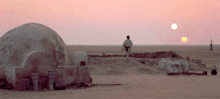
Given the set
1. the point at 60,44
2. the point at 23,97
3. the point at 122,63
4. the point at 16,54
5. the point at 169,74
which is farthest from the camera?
the point at 122,63

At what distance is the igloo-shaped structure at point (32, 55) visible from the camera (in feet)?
30.7

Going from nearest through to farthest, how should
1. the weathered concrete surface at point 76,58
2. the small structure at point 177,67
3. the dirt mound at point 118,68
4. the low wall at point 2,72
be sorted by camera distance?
1. the low wall at point 2,72
2. the weathered concrete surface at point 76,58
3. the small structure at point 177,67
4. the dirt mound at point 118,68

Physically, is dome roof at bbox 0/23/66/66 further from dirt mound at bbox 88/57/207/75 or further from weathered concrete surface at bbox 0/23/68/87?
dirt mound at bbox 88/57/207/75

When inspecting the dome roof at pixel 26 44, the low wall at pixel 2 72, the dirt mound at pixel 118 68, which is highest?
the dome roof at pixel 26 44

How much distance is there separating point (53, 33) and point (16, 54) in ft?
5.49

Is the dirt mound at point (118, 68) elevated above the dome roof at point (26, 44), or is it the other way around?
the dome roof at point (26, 44)

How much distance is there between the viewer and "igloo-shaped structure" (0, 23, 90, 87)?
9.34 m

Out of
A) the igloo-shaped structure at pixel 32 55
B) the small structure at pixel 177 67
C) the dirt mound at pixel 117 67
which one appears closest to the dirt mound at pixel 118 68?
the dirt mound at pixel 117 67

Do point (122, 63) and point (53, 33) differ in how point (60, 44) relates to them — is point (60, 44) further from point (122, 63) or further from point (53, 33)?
point (122, 63)

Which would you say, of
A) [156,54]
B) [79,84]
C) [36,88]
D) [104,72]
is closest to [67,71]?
[79,84]

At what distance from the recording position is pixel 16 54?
9711 mm

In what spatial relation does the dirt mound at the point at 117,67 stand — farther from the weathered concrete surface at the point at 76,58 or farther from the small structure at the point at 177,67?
the weathered concrete surface at the point at 76,58

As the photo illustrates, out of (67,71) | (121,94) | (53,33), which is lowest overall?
(121,94)

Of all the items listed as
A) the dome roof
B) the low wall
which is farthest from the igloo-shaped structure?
the low wall
